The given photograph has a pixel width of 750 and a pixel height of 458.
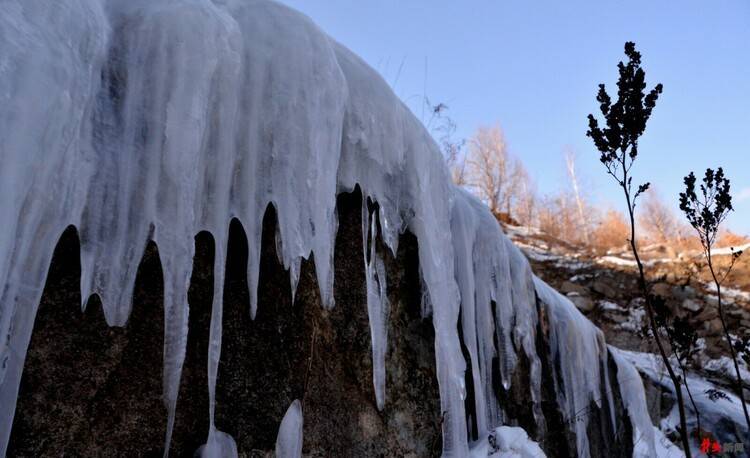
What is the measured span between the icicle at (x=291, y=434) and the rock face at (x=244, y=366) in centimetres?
2

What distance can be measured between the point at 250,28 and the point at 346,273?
87 cm

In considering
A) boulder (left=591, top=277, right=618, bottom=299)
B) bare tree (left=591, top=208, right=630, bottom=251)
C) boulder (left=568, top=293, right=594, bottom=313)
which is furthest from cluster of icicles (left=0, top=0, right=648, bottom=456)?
bare tree (left=591, top=208, right=630, bottom=251)

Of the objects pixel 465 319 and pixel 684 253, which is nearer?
pixel 465 319

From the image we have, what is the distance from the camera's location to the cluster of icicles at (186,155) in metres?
0.95

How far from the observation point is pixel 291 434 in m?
1.43

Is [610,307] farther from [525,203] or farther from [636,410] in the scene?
[525,203]

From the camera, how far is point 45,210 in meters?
1.00

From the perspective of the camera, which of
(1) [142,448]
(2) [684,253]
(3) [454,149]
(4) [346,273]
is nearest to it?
(1) [142,448]

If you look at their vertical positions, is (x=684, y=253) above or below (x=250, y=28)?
above

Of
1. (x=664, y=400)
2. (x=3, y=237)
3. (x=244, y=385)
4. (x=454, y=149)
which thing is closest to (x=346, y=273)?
(x=244, y=385)

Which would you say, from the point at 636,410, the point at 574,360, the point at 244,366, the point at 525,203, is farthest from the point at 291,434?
the point at 525,203

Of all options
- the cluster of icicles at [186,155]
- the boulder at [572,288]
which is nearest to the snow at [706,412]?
the boulder at [572,288]

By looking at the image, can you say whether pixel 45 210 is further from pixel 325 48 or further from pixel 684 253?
pixel 684 253

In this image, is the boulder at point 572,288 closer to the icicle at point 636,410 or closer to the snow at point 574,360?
the icicle at point 636,410
